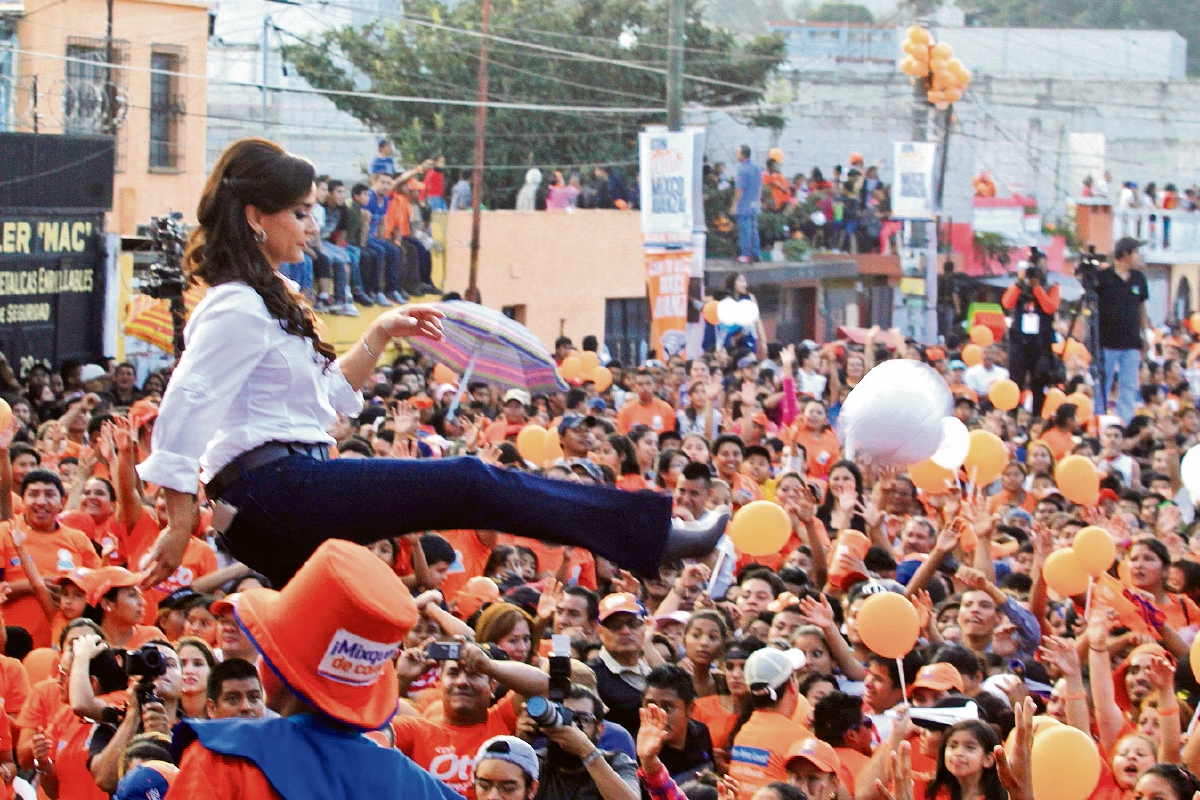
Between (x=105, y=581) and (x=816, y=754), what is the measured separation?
2.97 m

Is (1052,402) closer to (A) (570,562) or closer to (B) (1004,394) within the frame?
Result: (B) (1004,394)

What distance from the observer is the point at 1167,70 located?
53031 millimetres

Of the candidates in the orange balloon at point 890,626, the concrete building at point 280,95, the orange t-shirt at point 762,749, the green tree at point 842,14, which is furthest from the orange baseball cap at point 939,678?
the green tree at point 842,14

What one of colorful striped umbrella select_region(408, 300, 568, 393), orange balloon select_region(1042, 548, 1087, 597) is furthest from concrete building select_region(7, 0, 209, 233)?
orange balloon select_region(1042, 548, 1087, 597)

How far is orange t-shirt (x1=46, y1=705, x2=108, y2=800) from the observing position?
5918 mm

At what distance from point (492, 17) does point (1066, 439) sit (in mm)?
21029

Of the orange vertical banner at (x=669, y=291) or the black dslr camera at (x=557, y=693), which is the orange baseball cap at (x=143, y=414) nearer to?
the black dslr camera at (x=557, y=693)

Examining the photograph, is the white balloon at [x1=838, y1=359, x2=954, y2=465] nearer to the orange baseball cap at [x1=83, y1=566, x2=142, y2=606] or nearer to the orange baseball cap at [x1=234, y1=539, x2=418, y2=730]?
the orange baseball cap at [x1=83, y1=566, x2=142, y2=606]

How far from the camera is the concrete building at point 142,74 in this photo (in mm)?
23125

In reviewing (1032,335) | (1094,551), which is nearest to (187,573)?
(1094,551)

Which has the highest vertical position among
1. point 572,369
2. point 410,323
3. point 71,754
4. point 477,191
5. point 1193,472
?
point 477,191

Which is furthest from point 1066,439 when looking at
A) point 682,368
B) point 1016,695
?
point 1016,695

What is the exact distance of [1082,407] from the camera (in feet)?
51.1

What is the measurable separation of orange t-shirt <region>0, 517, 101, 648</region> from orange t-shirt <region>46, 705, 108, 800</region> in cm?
148
